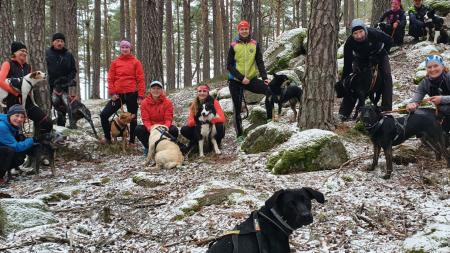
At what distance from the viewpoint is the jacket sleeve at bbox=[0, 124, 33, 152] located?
21.6ft

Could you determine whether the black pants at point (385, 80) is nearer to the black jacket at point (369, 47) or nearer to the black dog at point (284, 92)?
the black jacket at point (369, 47)

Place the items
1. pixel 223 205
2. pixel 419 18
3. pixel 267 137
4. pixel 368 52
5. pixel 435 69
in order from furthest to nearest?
pixel 419 18 → pixel 267 137 → pixel 368 52 → pixel 435 69 → pixel 223 205

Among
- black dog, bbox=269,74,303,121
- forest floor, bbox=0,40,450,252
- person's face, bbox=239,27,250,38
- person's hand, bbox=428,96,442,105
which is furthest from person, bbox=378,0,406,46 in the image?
person's hand, bbox=428,96,442,105

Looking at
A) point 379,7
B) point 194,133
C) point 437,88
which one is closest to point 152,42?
point 194,133

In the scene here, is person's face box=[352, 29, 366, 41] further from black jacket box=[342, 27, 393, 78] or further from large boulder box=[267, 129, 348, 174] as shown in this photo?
large boulder box=[267, 129, 348, 174]

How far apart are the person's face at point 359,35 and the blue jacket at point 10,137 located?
5888 millimetres

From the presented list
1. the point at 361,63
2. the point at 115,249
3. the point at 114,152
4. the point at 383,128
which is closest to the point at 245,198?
the point at 115,249

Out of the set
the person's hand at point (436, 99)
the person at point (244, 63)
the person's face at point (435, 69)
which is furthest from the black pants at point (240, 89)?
the person's hand at point (436, 99)

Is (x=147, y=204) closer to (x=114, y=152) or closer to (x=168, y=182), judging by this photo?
(x=168, y=182)

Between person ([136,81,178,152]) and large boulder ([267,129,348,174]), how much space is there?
3.02 meters

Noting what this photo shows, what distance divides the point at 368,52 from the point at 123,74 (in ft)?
16.7

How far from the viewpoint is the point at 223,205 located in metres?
4.88

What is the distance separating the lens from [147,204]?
17.4 ft

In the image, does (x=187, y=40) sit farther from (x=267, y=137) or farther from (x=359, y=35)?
(x=359, y=35)
